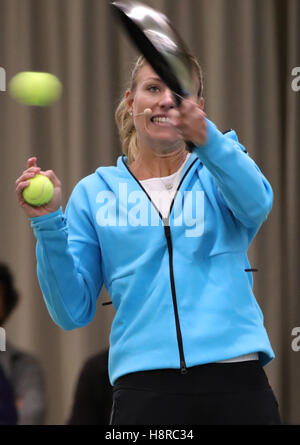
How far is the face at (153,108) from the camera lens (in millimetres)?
1233

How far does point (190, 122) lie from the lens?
3.47 ft

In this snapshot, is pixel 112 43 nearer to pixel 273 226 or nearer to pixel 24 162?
pixel 24 162

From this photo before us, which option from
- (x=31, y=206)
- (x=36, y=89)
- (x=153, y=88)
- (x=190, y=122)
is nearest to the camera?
(x=190, y=122)

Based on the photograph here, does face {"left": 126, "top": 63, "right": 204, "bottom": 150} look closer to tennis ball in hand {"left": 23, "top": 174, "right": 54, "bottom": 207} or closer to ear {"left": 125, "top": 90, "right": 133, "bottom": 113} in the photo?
ear {"left": 125, "top": 90, "right": 133, "bottom": 113}

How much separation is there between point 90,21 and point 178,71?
1544mm

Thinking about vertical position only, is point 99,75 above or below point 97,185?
above

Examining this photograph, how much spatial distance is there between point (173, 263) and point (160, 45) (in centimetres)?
34

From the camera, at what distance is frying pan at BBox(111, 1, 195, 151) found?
42.6 inches

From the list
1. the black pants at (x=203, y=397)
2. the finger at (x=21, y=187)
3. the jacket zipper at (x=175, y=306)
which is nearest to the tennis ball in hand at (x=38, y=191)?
the finger at (x=21, y=187)

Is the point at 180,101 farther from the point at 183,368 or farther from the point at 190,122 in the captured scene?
the point at 183,368

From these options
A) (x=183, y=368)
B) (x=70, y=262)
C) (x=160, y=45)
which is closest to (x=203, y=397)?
(x=183, y=368)

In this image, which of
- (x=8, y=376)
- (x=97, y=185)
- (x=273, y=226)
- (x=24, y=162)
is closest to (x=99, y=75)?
(x=24, y=162)

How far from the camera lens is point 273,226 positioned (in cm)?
254

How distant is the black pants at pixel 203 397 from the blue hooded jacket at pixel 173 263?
22 millimetres
